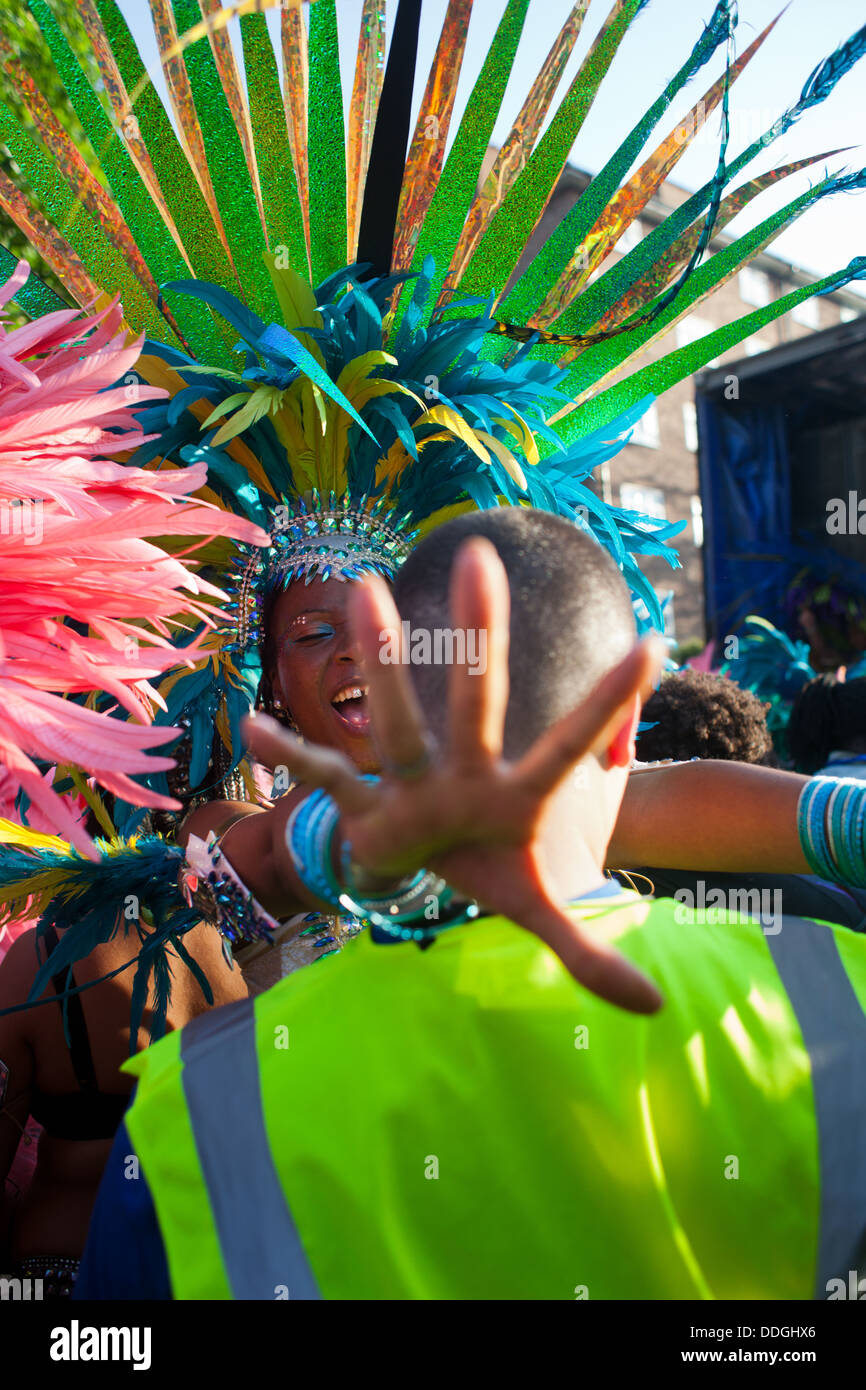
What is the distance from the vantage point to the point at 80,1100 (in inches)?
66.5

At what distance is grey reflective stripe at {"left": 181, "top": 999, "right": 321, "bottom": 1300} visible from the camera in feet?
2.89

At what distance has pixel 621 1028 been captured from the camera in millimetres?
869

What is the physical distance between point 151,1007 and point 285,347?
113 centimetres

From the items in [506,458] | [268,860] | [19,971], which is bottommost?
[19,971]

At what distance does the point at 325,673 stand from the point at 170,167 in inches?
38.6

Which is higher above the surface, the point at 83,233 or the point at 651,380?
the point at 83,233

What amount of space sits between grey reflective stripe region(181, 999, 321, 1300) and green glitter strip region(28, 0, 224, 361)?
55.5 inches

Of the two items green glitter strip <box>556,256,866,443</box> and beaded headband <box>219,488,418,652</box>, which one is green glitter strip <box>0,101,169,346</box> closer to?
beaded headband <box>219,488,418,652</box>

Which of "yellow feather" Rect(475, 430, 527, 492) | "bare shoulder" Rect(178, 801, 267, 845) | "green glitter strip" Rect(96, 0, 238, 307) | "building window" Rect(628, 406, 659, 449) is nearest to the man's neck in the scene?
"bare shoulder" Rect(178, 801, 267, 845)

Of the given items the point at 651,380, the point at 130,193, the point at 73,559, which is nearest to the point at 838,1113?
the point at 73,559

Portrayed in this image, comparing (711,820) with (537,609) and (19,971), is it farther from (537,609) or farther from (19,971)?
(19,971)

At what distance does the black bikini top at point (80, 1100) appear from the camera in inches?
66.1

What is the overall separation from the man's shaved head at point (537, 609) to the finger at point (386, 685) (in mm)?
108
